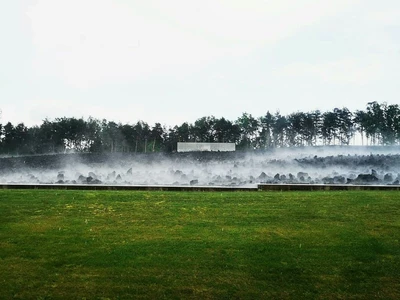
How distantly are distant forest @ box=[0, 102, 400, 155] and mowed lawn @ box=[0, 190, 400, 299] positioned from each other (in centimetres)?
4254

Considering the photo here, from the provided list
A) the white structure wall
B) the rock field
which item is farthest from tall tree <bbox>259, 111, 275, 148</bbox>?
the rock field

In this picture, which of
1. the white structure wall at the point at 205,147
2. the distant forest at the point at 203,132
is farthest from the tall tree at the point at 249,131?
the white structure wall at the point at 205,147

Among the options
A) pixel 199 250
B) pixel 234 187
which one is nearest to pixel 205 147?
pixel 234 187

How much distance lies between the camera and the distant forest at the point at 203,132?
1922 inches

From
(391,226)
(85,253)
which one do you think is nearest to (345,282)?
(391,226)

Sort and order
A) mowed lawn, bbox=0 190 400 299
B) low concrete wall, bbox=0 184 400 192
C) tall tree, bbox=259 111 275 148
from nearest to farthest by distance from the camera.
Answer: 1. mowed lawn, bbox=0 190 400 299
2. low concrete wall, bbox=0 184 400 192
3. tall tree, bbox=259 111 275 148

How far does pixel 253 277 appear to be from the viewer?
4.56m

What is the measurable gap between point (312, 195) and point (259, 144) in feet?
167

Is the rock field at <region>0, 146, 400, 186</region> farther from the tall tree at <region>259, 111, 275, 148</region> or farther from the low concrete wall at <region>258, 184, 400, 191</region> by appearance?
the tall tree at <region>259, 111, 275, 148</region>

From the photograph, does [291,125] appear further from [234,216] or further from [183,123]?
[234,216]

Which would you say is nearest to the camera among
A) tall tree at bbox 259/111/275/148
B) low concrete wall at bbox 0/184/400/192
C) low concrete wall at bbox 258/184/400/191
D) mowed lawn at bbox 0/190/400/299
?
mowed lawn at bbox 0/190/400/299

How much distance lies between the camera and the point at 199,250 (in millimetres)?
5352

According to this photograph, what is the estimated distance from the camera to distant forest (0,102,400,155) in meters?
48.8

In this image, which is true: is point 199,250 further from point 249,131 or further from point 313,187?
point 249,131
